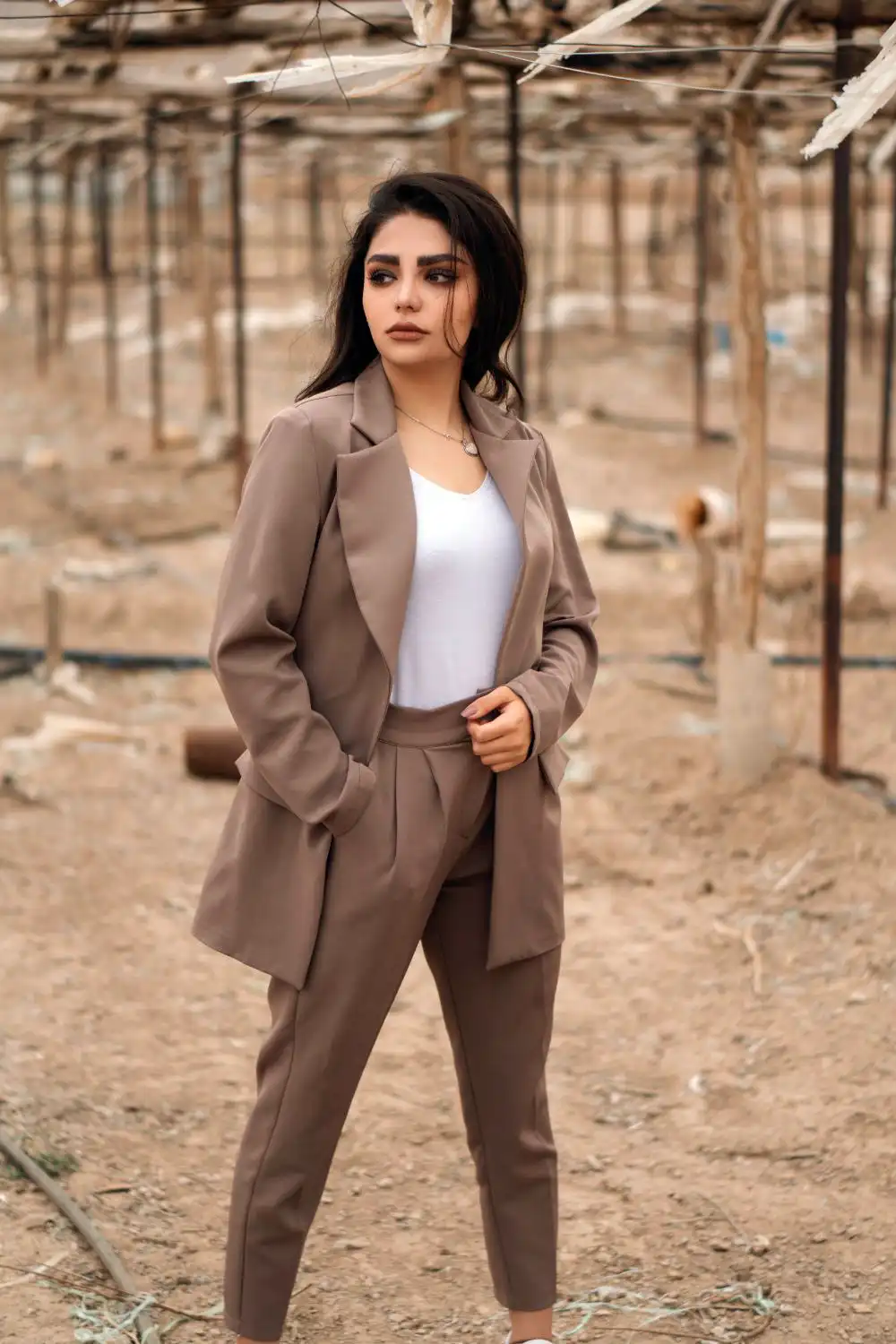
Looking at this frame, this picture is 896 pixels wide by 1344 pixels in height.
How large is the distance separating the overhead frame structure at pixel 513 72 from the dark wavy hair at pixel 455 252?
35cm

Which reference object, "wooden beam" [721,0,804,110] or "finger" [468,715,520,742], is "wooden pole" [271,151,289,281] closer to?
"wooden beam" [721,0,804,110]

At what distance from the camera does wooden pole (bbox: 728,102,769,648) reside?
5.06 metres

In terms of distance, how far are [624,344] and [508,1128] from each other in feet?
52.0

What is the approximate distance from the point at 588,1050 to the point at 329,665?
2.01 meters

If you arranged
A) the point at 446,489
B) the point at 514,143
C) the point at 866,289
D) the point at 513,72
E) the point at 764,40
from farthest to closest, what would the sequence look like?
the point at 866,289 < the point at 514,143 < the point at 513,72 < the point at 764,40 < the point at 446,489

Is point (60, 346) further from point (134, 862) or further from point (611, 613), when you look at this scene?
point (134, 862)

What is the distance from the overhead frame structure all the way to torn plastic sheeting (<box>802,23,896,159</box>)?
227mm

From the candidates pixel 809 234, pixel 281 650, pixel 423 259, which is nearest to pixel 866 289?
pixel 809 234

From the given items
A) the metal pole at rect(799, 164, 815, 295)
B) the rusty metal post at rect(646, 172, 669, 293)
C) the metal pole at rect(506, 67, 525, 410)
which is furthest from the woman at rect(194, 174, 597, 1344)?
the rusty metal post at rect(646, 172, 669, 293)

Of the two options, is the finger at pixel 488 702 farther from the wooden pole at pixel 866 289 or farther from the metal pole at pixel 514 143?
the wooden pole at pixel 866 289

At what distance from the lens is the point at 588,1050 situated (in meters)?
3.93

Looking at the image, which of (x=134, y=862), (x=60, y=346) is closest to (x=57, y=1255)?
(x=134, y=862)

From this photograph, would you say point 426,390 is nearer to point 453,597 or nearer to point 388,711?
point 453,597

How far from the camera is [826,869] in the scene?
488 centimetres
